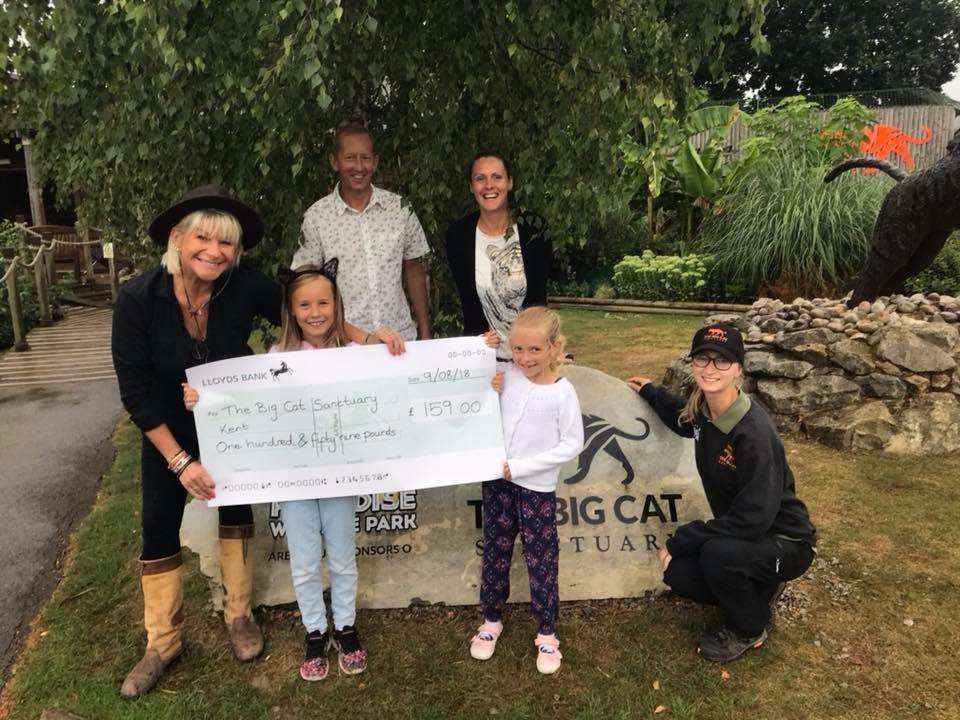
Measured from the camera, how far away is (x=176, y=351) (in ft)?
8.46

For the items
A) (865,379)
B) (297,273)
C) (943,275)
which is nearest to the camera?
(297,273)

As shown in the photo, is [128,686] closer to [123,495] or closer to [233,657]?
[233,657]

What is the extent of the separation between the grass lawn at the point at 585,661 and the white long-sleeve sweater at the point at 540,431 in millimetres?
820

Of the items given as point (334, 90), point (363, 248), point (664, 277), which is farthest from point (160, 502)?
point (664, 277)

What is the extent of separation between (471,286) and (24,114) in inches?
83.4

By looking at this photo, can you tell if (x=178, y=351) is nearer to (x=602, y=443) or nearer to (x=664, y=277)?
(x=602, y=443)

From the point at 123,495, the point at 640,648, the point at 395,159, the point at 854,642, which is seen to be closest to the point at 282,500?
the point at 640,648

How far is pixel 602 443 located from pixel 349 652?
1.47m

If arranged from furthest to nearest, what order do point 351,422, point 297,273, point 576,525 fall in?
point 576,525 < point 351,422 < point 297,273

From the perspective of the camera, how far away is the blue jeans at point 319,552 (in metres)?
2.71

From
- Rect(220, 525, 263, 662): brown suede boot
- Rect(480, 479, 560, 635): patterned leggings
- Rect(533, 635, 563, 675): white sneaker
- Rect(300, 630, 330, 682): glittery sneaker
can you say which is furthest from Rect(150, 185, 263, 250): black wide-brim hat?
Rect(533, 635, 563, 675): white sneaker

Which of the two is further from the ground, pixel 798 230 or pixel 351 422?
pixel 798 230

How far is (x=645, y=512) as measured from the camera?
3289 mm

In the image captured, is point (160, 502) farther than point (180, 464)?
Yes
